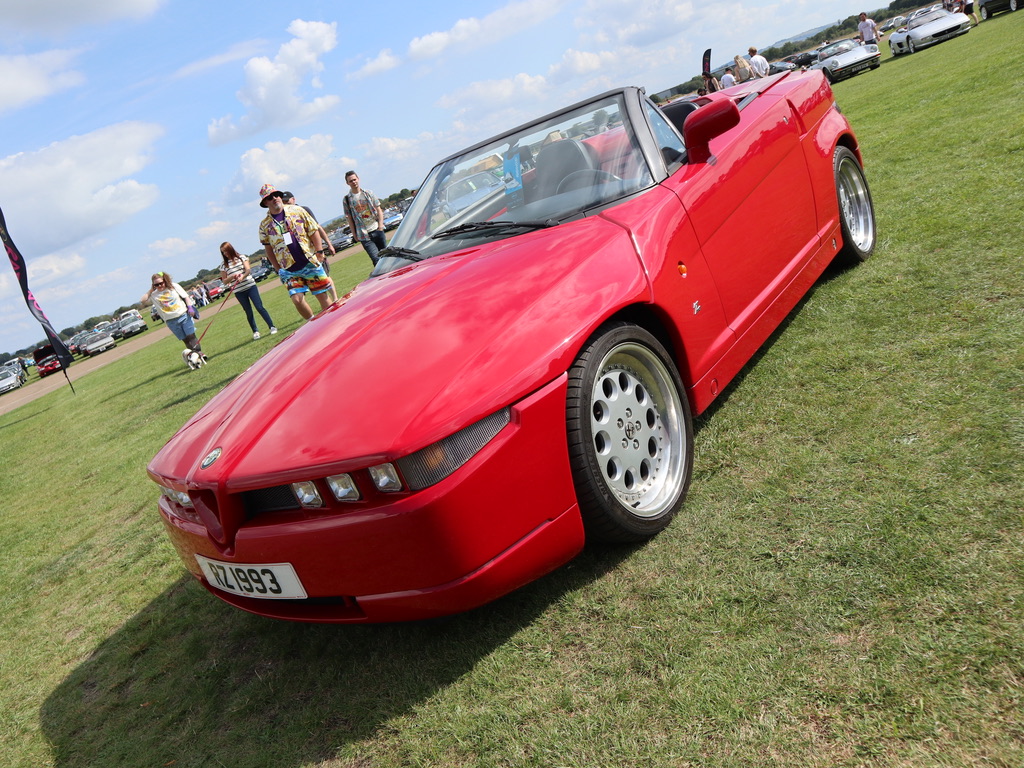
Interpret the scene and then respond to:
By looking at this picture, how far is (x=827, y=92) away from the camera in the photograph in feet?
14.9

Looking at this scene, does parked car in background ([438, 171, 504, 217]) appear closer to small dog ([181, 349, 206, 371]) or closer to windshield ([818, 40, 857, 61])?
small dog ([181, 349, 206, 371])

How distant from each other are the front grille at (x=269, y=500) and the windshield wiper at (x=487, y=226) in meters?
1.46

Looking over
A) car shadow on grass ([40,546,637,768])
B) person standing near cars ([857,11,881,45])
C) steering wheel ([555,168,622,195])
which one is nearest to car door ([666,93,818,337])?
steering wheel ([555,168,622,195])

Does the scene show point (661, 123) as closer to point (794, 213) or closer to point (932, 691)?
point (794, 213)

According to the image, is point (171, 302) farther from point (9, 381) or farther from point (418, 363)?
point (9, 381)

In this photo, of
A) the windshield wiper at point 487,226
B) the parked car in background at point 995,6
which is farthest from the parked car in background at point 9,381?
the parked car in background at point 995,6

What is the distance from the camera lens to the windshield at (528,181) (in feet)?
10.00

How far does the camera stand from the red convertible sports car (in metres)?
1.97

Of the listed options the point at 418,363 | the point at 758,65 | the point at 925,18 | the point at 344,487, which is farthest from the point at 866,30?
the point at 344,487

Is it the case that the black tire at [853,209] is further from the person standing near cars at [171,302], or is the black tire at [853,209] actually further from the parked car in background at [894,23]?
the parked car in background at [894,23]

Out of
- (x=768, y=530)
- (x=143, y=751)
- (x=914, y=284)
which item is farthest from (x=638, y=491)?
(x=914, y=284)

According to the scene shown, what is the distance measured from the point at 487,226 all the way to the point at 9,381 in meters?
41.6

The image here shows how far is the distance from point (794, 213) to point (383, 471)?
2.71m

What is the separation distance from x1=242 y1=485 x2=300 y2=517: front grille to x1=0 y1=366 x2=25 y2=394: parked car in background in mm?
41318
